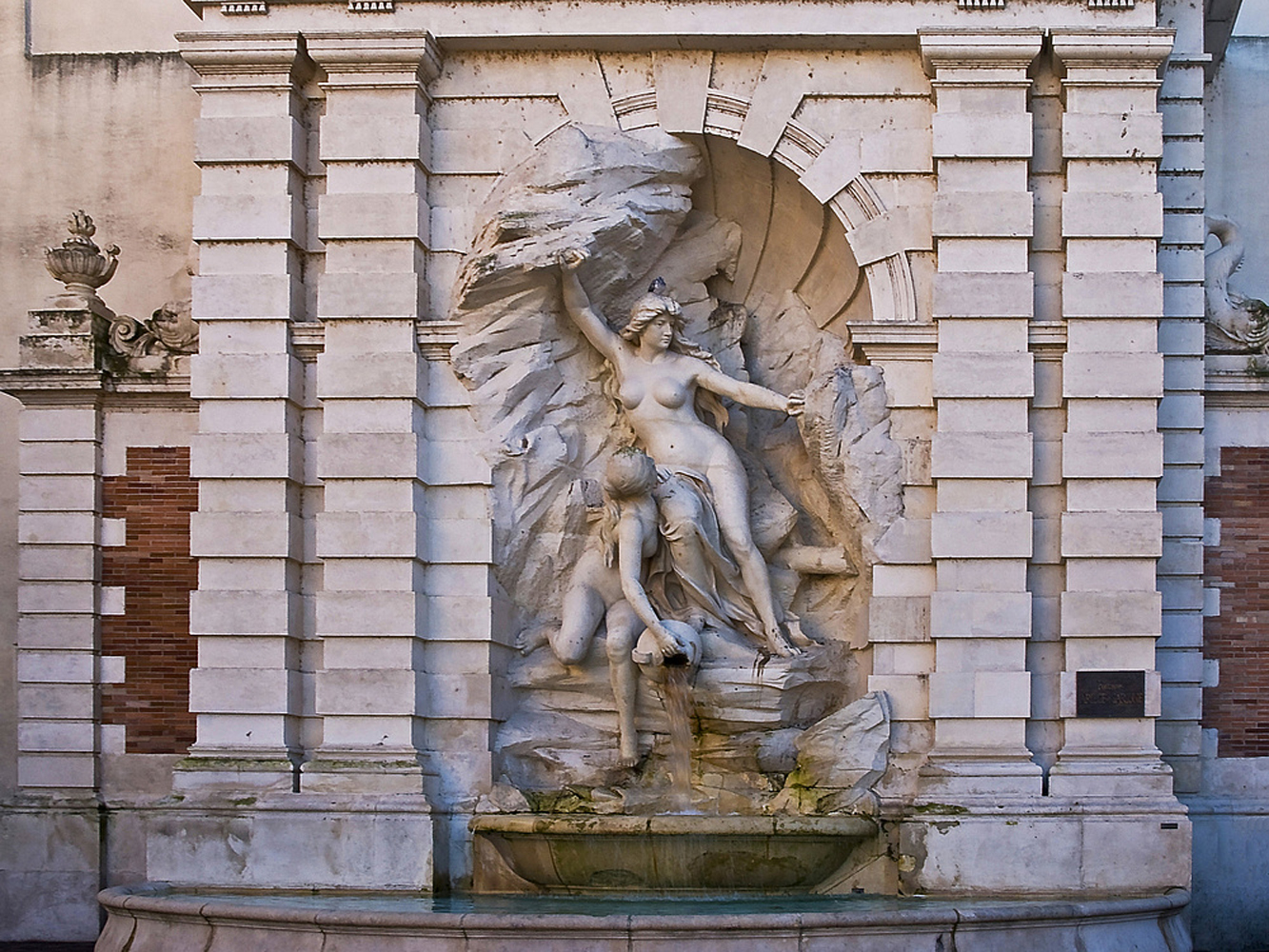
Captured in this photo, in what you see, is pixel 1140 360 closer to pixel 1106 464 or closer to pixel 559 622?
pixel 1106 464

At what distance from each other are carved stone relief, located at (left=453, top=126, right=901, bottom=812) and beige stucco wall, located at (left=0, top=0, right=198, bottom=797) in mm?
3567

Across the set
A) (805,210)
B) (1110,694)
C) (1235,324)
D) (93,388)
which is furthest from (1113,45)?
(93,388)

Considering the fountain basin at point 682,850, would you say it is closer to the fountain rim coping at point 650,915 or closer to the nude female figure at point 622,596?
the fountain rim coping at point 650,915

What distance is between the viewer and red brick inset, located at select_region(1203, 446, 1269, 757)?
11898mm

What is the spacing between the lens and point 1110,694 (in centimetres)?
1102

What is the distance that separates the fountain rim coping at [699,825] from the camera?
10648 millimetres

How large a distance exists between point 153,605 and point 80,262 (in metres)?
2.61

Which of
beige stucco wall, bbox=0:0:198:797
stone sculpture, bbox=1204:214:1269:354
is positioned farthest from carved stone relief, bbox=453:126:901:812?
beige stucco wall, bbox=0:0:198:797

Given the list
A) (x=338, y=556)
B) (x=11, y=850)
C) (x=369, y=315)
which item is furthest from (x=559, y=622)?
(x=11, y=850)

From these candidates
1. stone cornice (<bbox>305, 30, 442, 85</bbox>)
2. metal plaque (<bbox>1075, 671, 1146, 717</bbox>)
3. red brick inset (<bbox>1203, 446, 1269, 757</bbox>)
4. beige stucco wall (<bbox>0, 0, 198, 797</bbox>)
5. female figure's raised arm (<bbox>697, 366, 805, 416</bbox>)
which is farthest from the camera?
beige stucco wall (<bbox>0, 0, 198, 797</bbox>)

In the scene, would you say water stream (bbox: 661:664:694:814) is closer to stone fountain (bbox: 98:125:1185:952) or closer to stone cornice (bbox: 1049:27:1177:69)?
stone fountain (bbox: 98:125:1185:952)

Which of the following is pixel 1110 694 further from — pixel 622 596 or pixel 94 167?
pixel 94 167

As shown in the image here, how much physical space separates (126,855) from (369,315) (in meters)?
4.27

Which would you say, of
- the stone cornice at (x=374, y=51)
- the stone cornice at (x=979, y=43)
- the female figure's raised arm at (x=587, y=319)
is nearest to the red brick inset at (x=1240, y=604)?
the stone cornice at (x=979, y=43)
